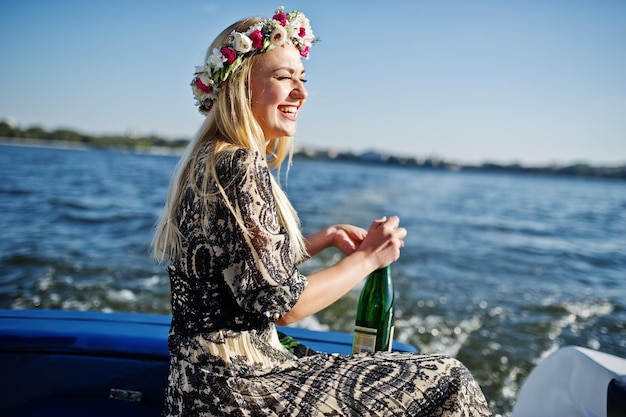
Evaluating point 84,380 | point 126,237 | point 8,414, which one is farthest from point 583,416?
point 126,237

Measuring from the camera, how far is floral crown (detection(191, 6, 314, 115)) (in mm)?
1761

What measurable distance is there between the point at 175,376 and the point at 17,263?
22.3 feet

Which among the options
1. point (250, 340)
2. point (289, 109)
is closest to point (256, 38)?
point (289, 109)

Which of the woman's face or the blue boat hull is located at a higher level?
the woman's face

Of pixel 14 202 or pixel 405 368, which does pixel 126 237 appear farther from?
pixel 405 368

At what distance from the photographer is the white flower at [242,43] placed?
68.4 inches

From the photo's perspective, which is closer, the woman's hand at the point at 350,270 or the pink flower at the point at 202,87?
the woman's hand at the point at 350,270

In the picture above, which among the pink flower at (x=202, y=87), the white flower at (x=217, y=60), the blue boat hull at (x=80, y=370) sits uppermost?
the white flower at (x=217, y=60)

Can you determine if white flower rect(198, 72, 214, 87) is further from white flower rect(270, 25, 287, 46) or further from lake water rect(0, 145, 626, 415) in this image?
lake water rect(0, 145, 626, 415)

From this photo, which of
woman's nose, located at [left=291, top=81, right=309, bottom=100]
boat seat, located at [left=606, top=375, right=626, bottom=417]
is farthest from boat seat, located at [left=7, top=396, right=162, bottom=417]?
boat seat, located at [left=606, top=375, right=626, bottom=417]

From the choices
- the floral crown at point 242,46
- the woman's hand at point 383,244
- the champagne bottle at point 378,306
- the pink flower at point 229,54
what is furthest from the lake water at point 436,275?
the pink flower at point 229,54

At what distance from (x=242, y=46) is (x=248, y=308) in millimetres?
834

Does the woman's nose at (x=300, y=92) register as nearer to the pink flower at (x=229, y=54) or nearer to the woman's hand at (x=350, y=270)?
the pink flower at (x=229, y=54)

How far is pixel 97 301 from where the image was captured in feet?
19.9
